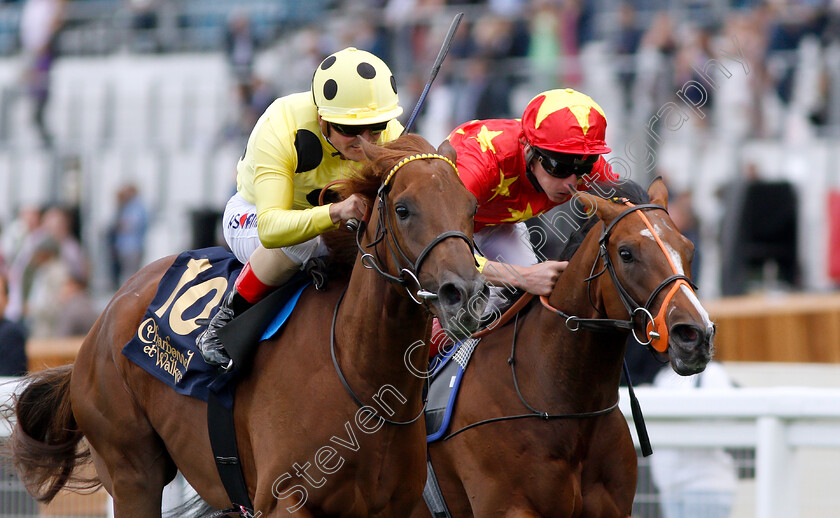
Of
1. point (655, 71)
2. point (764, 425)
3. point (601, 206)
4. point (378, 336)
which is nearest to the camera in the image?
point (378, 336)

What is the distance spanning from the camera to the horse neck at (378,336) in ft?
11.1

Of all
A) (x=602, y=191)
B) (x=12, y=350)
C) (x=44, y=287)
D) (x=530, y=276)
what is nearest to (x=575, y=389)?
(x=530, y=276)

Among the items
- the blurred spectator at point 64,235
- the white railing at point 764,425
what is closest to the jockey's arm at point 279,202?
the white railing at point 764,425

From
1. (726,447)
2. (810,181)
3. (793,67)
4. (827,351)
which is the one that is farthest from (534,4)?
(726,447)

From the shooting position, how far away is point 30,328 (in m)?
A: 9.62

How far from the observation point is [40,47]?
12836 millimetres

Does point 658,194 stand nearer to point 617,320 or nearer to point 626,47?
point 617,320

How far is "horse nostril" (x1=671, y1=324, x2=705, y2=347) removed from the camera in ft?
11.1

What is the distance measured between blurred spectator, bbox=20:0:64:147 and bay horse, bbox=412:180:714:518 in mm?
8834

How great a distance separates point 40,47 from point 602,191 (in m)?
10.4

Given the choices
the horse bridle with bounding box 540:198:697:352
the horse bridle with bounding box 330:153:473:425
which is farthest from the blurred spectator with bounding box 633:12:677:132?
the horse bridle with bounding box 330:153:473:425

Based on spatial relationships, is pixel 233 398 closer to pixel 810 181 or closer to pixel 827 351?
pixel 827 351

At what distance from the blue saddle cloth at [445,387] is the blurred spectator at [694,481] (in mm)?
1084

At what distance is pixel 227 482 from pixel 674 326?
162cm
